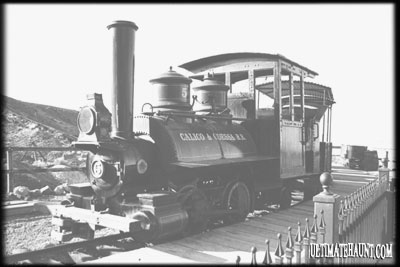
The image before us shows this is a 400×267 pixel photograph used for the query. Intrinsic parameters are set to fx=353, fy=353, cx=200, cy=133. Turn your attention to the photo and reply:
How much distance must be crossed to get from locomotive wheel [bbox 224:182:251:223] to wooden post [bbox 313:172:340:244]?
2115 millimetres

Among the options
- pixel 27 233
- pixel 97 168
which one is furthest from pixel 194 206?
pixel 27 233

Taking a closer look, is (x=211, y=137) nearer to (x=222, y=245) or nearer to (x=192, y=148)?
(x=192, y=148)

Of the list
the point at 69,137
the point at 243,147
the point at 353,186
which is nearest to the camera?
the point at 243,147

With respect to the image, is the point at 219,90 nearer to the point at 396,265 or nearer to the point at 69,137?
the point at 396,265

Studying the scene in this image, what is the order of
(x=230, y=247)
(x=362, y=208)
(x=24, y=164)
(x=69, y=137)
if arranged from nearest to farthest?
(x=230, y=247)
(x=362, y=208)
(x=24, y=164)
(x=69, y=137)

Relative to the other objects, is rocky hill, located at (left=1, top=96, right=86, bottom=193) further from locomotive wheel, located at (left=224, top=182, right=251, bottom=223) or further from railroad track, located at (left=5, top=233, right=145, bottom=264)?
locomotive wheel, located at (left=224, top=182, right=251, bottom=223)

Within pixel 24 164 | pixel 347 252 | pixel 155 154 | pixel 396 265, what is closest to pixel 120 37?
pixel 155 154

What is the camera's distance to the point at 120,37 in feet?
15.1

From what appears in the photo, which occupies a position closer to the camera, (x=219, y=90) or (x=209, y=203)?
(x=209, y=203)

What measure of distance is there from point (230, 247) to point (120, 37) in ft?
9.96

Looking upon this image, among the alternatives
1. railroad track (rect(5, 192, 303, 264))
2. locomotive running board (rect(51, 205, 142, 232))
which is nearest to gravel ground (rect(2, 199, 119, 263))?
railroad track (rect(5, 192, 303, 264))

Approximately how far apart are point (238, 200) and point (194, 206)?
131 centimetres

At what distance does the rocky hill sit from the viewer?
37.5 ft

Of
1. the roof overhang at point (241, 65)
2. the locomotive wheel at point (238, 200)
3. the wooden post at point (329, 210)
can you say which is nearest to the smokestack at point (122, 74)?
the locomotive wheel at point (238, 200)
